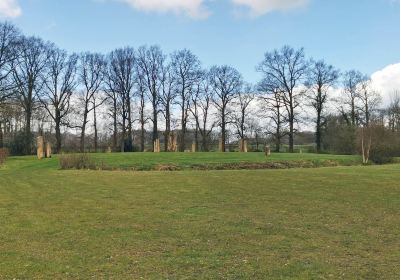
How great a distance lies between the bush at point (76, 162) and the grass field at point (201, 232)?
12036mm

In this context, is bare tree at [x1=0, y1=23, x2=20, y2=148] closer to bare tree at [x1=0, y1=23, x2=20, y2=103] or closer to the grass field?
bare tree at [x1=0, y1=23, x2=20, y2=103]

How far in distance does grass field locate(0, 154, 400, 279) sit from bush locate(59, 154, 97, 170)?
12036mm

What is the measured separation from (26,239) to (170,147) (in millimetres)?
46234

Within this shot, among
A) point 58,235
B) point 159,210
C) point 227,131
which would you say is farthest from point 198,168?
point 227,131

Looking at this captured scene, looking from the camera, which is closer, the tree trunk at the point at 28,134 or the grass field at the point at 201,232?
the grass field at the point at 201,232

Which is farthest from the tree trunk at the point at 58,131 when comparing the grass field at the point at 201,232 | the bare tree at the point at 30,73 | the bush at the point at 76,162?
the grass field at the point at 201,232

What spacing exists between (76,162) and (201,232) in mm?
23206

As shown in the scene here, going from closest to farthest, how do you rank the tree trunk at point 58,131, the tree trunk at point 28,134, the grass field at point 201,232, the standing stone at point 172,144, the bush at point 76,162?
the grass field at point 201,232
the bush at point 76,162
the standing stone at point 172,144
the tree trunk at point 28,134
the tree trunk at point 58,131

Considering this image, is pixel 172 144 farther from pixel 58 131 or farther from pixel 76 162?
pixel 76 162

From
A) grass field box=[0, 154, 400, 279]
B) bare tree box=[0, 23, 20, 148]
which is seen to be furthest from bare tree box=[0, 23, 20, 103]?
grass field box=[0, 154, 400, 279]

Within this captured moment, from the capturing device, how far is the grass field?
739cm

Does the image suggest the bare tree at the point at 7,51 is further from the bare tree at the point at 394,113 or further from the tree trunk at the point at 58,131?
the bare tree at the point at 394,113

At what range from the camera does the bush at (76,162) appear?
1245 inches

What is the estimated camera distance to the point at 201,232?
33.9 ft
